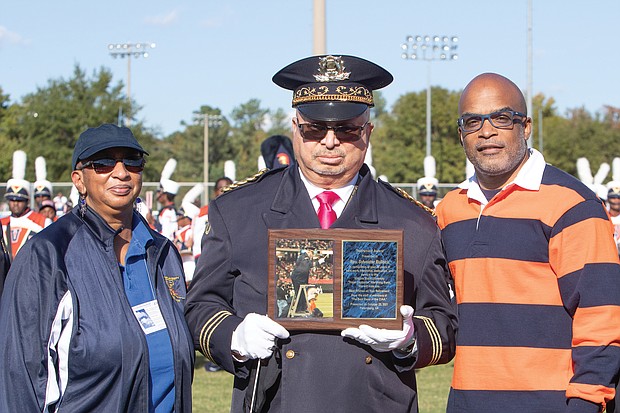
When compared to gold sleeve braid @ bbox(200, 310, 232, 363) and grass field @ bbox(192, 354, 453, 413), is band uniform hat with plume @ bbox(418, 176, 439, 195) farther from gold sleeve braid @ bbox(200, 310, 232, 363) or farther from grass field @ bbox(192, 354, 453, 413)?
gold sleeve braid @ bbox(200, 310, 232, 363)

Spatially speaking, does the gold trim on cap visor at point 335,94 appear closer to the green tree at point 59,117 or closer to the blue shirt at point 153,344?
the blue shirt at point 153,344

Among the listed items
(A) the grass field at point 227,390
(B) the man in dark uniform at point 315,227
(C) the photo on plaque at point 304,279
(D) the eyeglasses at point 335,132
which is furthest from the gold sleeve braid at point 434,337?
(A) the grass field at point 227,390

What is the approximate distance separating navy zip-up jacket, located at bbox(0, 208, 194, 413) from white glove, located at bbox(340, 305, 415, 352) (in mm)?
971

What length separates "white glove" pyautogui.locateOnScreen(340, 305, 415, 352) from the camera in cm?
334

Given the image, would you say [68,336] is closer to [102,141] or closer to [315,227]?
[102,141]

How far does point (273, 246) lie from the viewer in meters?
3.40

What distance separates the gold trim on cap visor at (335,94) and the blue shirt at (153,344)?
1.05 metres

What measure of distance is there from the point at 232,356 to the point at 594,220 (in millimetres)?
1592

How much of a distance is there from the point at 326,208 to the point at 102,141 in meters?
1.07

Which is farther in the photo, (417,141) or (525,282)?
(417,141)

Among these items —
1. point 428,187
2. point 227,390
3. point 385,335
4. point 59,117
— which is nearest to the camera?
point 385,335

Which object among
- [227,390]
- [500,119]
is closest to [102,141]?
[500,119]

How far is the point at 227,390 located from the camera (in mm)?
10266

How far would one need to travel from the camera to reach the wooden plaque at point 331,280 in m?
3.38
